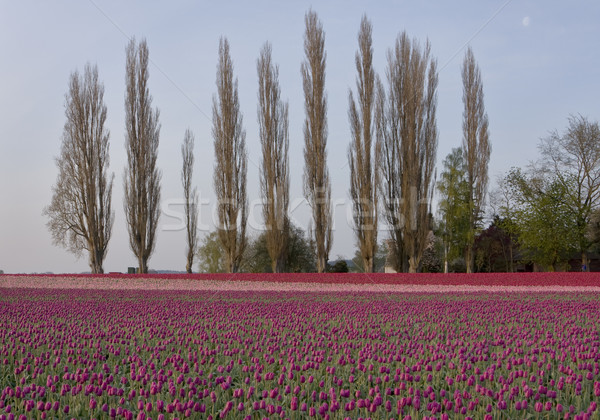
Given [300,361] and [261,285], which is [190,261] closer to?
[261,285]

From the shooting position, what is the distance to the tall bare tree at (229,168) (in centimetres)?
2684

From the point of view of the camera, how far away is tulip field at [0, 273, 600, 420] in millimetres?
3900

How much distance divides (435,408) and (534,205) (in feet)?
106

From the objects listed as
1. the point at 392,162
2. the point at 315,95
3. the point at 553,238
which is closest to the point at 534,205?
the point at 553,238

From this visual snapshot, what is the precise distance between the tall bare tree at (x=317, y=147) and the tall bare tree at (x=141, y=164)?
786 cm

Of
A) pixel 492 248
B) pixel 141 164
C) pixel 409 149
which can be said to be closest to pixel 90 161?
pixel 141 164

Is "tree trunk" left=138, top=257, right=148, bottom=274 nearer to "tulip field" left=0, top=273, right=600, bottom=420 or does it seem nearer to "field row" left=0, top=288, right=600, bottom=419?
"tulip field" left=0, top=273, right=600, bottom=420

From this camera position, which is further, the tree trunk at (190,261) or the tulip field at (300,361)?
the tree trunk at (190,261)

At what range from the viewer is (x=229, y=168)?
27703mm

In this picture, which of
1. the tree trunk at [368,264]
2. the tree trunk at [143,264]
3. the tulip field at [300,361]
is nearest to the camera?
the tulip field at [300,361]

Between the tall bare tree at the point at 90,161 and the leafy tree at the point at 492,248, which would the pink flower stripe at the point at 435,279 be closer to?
the tall bare tree at the point at 90,161

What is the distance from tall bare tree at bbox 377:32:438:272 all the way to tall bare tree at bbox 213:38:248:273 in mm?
6771

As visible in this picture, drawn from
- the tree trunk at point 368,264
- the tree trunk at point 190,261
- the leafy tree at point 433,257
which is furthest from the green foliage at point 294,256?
the tree trunk at point 368,264

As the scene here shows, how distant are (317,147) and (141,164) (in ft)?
29.4
